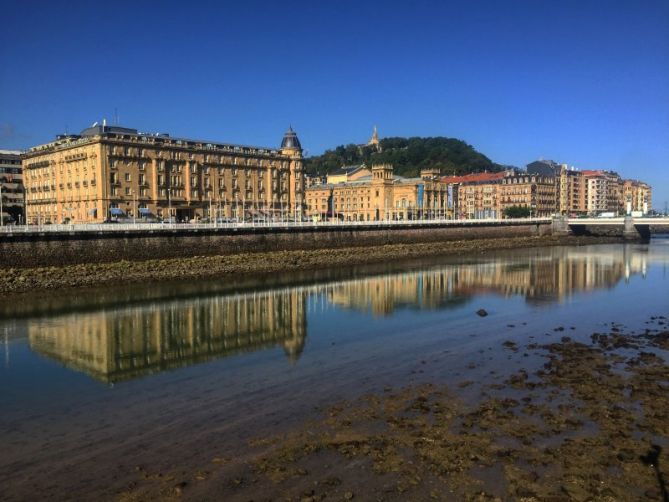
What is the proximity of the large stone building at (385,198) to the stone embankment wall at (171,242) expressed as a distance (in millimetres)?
36267

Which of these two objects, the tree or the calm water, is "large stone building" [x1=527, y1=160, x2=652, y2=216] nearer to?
the tree

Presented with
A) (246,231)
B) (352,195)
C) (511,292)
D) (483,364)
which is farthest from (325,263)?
(352,195)

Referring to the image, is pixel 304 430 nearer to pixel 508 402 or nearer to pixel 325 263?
pixel 508 402

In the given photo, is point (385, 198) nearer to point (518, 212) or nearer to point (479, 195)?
point (518, 212)

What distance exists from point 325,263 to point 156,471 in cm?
5094

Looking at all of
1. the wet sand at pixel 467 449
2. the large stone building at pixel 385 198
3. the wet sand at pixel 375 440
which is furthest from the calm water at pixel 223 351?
the large stone building at pixel 385 198

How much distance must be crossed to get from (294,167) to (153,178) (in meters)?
28.3

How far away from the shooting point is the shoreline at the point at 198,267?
144 feet

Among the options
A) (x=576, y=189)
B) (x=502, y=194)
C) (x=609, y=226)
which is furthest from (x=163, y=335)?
(x=576, y=189)

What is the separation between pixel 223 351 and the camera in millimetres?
26938

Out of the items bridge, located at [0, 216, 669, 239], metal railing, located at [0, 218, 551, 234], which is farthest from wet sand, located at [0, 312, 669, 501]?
bridge, located at [0, 216, 669, 239]

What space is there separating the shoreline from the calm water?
303 cm

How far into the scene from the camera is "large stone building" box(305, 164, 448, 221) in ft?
408

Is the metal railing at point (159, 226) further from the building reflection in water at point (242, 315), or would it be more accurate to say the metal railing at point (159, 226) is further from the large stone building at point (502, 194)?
the large stone building at point (502, 194)
